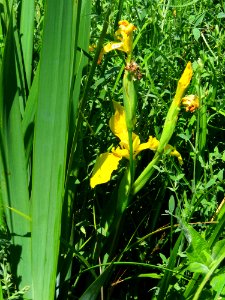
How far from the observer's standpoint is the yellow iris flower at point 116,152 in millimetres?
1108

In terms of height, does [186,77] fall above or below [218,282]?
above

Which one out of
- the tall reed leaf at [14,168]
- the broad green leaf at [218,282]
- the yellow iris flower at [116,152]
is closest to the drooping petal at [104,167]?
the yellow iris flower at [116,152]

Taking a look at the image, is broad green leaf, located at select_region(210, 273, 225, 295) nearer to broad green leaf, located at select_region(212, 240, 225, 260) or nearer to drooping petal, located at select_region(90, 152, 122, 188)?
broad green leaf, located at select_region(212, 240, 225, 260)

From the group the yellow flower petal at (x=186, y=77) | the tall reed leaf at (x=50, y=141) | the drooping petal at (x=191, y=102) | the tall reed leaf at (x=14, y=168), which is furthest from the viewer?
the drooping petal at (x=191, y=102)

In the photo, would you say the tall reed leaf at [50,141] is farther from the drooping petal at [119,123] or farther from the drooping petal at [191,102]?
the drooping petal at [191,102]

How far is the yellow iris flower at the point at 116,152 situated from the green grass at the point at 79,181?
0.04 m

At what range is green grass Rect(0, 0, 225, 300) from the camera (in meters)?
0.89

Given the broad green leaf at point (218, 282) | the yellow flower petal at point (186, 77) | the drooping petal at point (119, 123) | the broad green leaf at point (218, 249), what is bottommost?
the broad green leaf at point (218, 282)

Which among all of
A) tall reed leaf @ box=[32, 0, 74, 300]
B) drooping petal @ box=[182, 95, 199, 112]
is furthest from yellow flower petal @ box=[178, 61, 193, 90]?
tall reed leaf @ box=[32, 0, 74, 300]

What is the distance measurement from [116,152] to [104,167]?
0.04 meters

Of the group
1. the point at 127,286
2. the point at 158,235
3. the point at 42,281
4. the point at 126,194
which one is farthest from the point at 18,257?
the point at 158,235

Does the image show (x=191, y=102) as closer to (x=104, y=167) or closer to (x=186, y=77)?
(x=186, y=77)

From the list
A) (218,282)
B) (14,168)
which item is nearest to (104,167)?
(14,168)

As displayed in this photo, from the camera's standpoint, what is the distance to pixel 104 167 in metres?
1.12
